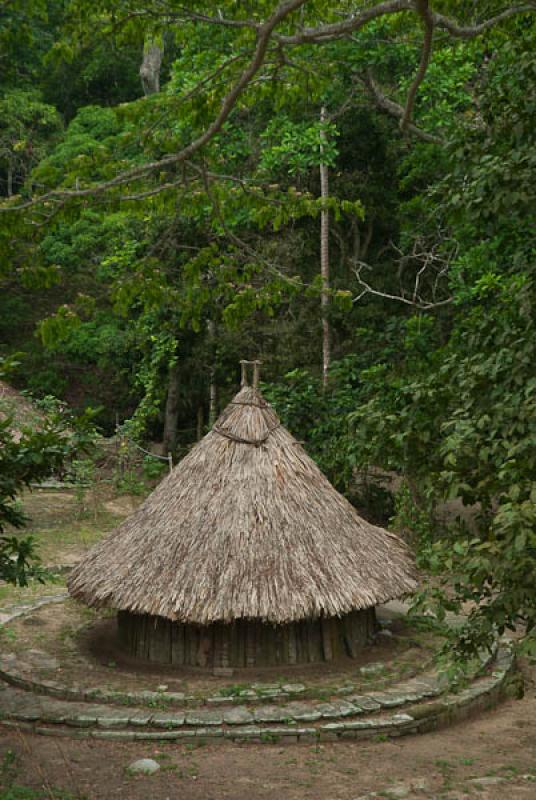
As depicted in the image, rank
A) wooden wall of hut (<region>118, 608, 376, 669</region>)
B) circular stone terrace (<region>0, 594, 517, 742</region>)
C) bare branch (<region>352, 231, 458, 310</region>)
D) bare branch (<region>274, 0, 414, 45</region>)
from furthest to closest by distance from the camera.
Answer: bare branch (<region>352, 231, 458, 310</region>)
wooden wall of hut (<region>118, 608, 376, 669</region>)
circular stone terrace (<region>0, 594, 517, 742</region>)
bare branch (<region>274, 0, 414, 45</region>)

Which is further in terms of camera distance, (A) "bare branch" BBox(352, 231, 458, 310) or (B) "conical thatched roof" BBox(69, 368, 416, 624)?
(A) "bare branch" BBox(352, 231, 458, 310)

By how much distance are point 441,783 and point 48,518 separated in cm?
1186

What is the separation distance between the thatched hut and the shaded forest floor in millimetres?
1384

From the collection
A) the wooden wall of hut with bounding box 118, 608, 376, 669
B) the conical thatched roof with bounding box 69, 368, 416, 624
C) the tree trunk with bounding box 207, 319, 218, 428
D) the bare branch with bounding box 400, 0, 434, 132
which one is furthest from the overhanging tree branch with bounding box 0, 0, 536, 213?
the tree trunk with bounding box 207, 319, 218, 428

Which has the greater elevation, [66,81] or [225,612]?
[66,81]

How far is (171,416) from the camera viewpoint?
21.5 metres

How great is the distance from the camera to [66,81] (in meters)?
29.6

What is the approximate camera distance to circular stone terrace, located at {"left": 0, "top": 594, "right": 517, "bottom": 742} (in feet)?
27.3

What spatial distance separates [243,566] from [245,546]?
0.26 meters

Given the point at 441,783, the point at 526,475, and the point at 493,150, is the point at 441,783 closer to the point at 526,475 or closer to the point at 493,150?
the point at 526,475

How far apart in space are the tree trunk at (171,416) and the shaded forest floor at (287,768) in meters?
13.2

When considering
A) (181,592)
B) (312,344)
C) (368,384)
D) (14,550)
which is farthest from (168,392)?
(14,550)

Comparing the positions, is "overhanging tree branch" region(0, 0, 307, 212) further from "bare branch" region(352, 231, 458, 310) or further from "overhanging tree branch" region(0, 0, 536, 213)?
"bare branch" region(352, 231, 458, 310)

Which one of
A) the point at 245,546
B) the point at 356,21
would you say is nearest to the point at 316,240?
the point at 245,546
